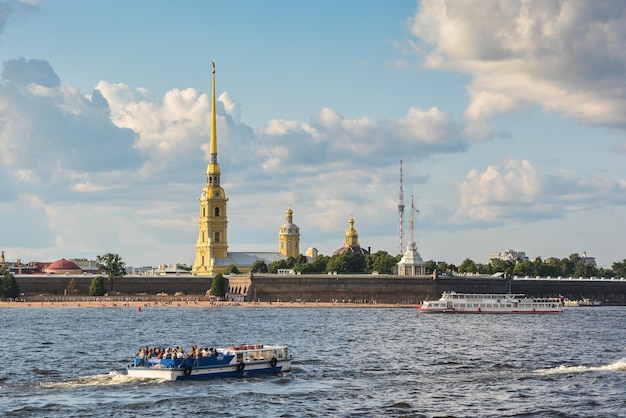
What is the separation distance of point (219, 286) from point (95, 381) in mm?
125497

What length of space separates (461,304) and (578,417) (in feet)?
318

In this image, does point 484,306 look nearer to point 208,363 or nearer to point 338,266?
point 338,266

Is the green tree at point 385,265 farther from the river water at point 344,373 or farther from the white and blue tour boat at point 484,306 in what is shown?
the river water at point 344,373

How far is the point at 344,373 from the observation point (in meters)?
61.0

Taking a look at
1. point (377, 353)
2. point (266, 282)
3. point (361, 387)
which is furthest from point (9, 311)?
point (361, 387)

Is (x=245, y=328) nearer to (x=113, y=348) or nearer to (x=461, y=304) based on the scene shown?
(x=113, y=348)

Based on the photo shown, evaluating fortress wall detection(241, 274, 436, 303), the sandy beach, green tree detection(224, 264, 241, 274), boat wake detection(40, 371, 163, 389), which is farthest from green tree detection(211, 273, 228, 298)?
boat wake detection(40, 371, 163, 389)

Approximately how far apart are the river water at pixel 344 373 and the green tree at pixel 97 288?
6779 cm

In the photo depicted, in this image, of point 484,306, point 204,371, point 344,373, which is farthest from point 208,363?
point 484,306

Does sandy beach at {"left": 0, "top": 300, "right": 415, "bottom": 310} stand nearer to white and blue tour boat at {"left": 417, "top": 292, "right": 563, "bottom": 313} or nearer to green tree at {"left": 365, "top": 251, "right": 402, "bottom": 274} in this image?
white and blue tour boat at {"left": 417, "top": 292, "right": 563, "bottom": 313}

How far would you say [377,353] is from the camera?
7356cm

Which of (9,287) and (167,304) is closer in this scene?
(167,304)

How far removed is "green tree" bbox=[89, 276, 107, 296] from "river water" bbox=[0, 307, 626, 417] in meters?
67.8

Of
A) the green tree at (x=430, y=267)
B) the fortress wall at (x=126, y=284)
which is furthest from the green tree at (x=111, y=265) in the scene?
the green tree at (x=430, y=267)
